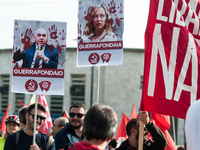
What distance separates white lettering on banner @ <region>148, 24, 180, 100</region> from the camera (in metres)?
4.12

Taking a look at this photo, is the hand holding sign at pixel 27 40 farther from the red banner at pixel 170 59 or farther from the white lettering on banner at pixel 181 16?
the white lettering on banner at pixel 181 16

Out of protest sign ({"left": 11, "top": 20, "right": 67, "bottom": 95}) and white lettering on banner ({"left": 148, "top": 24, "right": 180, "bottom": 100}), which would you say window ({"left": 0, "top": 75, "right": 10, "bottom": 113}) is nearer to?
protest sign ({"left": 11, "top": 20, "right": 67, "bottom": 95})

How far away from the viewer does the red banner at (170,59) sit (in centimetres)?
409

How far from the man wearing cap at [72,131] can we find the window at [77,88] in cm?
2295

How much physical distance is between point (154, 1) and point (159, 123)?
9.42 ft

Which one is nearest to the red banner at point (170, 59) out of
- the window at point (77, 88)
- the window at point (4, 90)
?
the window at point (77, 88)

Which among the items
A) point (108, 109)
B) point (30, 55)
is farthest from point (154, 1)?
point (108, 109)

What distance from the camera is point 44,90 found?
200 inches

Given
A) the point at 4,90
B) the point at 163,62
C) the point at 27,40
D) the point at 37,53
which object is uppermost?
the point at 27,40

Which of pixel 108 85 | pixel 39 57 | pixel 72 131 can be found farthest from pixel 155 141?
pixel 108 85

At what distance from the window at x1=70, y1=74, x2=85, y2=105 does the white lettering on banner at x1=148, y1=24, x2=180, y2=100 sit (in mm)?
23579

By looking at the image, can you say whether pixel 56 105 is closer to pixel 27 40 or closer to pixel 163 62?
pixel 27 40

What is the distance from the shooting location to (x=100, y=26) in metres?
5.59

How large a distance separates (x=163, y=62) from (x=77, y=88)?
78.1ft
